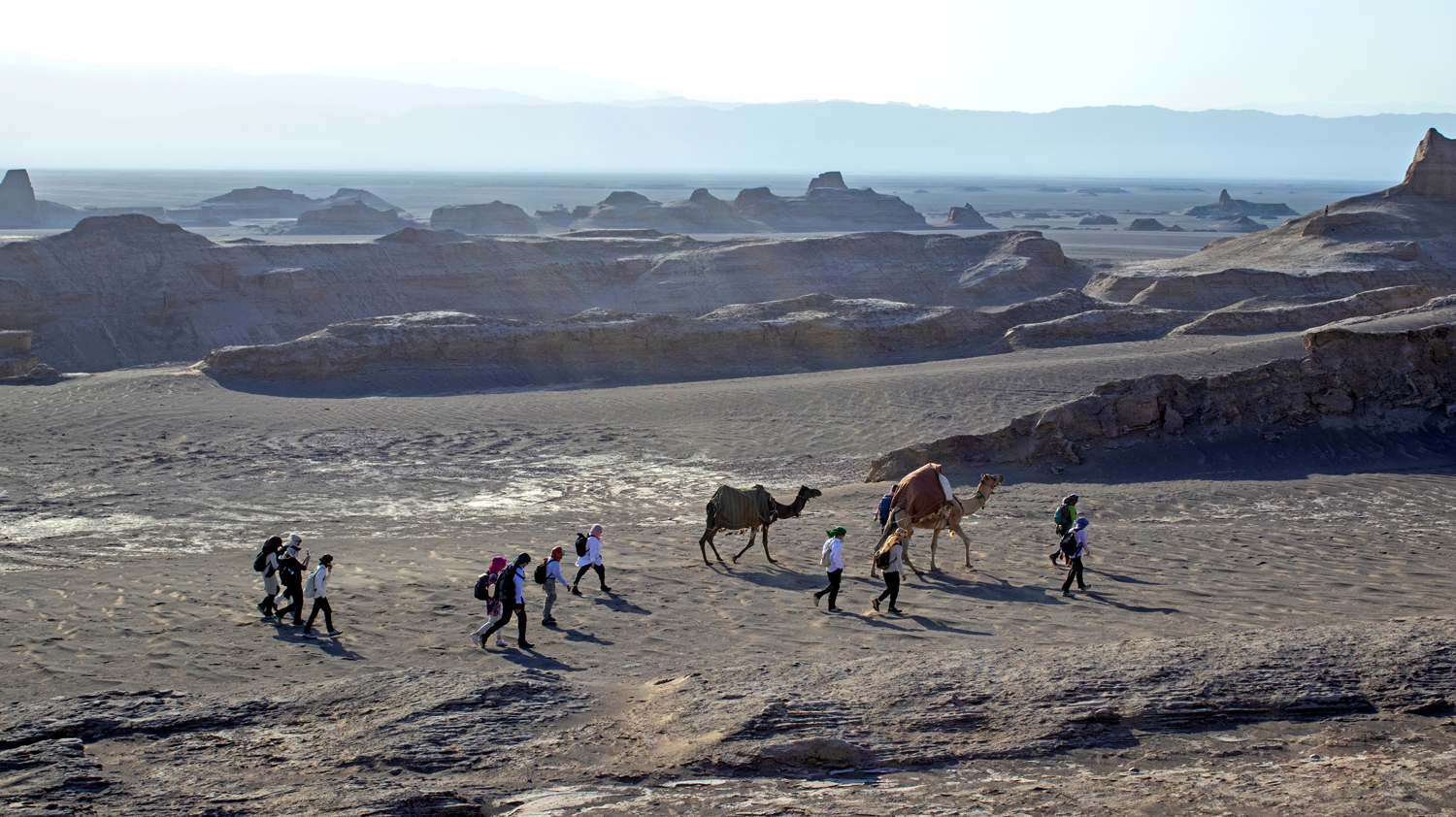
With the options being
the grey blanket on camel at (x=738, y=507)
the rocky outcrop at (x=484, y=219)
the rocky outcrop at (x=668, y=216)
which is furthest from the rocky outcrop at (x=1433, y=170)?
the rocky outcrop at (x=484, y=219)

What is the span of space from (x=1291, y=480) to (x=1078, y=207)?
409 feet

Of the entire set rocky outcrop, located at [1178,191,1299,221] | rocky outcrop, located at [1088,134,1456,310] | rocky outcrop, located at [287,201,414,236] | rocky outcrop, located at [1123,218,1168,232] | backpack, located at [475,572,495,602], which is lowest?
backpack, located at [475,572,495,602]

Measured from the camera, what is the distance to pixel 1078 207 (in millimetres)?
129375

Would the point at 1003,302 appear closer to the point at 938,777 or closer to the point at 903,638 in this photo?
the point at 903,638

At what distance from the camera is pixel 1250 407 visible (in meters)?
15.4

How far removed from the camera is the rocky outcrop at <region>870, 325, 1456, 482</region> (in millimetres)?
15055

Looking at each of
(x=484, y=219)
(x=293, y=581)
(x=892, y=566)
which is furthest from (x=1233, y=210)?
(x=293, y=581)

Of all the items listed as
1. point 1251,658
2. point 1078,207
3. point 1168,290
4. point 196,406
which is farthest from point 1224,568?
point 1078,207

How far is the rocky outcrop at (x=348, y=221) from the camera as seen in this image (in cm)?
7850

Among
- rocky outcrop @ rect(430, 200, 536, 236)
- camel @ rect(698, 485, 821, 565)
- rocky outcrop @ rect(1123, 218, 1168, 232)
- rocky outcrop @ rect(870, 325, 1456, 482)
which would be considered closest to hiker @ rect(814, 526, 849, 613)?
camel @ rect(698, 485, 821, 565)

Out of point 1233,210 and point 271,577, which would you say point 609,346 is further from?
point 1233,210

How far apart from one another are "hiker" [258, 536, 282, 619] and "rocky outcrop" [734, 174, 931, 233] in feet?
245

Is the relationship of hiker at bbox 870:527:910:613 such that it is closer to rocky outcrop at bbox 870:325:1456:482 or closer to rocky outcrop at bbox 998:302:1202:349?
rocky outcrop at bbox 870:325:1456:482

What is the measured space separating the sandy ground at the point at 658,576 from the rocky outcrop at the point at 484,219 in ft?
192
